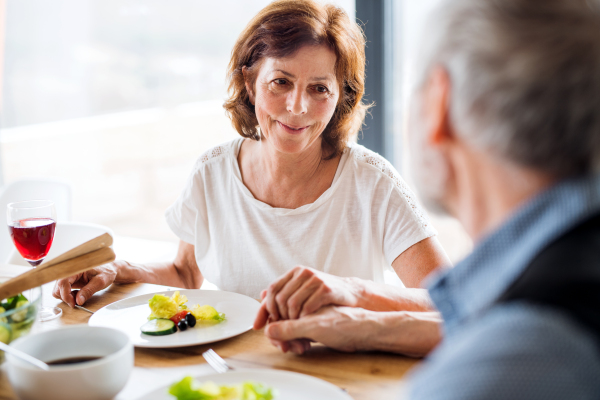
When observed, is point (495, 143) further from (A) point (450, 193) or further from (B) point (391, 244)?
(B) point (391, 244)

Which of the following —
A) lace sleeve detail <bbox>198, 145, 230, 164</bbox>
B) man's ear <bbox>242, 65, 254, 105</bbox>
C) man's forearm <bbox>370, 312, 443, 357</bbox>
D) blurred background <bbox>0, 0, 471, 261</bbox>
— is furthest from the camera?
blurred background <bbox>0, 0, 471, 261</bbox>

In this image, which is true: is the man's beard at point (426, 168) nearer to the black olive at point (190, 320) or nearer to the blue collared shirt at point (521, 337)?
the blue collared shirt at point (521, 337)

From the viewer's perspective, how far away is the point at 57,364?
3.13ft

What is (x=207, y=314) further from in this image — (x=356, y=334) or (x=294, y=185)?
(x=294, y=185)

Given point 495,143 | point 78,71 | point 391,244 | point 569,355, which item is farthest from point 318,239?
point 78,71

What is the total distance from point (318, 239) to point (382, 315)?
69cm

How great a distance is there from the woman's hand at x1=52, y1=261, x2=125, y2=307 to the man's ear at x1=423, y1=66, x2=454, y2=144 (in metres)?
1.03

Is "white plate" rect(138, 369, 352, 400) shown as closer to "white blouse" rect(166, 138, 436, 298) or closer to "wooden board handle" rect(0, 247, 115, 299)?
"wooden board handle" rect(0, 247, 115, 299)

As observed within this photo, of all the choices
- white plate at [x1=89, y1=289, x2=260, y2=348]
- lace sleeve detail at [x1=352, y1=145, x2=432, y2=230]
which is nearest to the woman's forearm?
white plate at [x1=89, y1=289, x2=260, y2=348]

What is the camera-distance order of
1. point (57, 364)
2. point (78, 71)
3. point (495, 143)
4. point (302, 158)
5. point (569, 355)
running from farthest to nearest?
1. point (78, 71)
2. point (302, 158)
3. point (57, 364)
4. point (495, 143)
5. point (569, 355)

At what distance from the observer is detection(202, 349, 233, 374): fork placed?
1.04m

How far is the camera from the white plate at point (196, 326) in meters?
1.14

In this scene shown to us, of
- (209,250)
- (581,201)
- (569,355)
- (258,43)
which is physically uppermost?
(258,43)

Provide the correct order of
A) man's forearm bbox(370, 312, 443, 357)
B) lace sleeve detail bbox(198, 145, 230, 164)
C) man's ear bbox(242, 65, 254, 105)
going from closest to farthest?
Answer: man's forearm bbox(370, 312, 443, 357) < man's ear bbox(242, 65, 254, 105) < lace sleeve detail bbox(198, 145, 230, 164)
